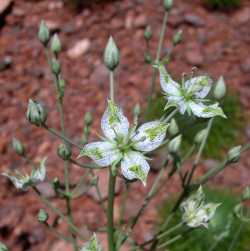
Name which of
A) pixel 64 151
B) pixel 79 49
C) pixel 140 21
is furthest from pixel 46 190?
pixel 140 21

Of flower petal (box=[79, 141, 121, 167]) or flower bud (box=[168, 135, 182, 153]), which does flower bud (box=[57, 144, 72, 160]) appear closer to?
flower petal (box=[79, 141, 121, 167])

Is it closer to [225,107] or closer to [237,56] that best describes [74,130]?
[225,107]

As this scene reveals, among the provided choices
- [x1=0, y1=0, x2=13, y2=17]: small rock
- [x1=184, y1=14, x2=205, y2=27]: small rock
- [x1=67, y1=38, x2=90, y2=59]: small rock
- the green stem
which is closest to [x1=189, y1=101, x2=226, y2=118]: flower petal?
the green stem

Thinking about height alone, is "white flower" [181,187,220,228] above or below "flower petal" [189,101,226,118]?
below

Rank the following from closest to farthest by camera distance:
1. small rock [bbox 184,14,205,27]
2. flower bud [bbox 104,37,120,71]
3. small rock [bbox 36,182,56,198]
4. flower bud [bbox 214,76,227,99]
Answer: flower bud [bbox 104,37,120,71], flower bud [bbox 214,76,227,99], small rock [bbox 36,182,56,198], small rock [bbox 184,14,205,27]

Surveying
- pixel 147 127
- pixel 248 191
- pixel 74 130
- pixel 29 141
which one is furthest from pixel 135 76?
pixel 147 127

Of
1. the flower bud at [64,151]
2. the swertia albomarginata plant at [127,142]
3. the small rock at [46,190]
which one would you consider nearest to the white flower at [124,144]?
the swertia albomarginata plant at [127,142]
